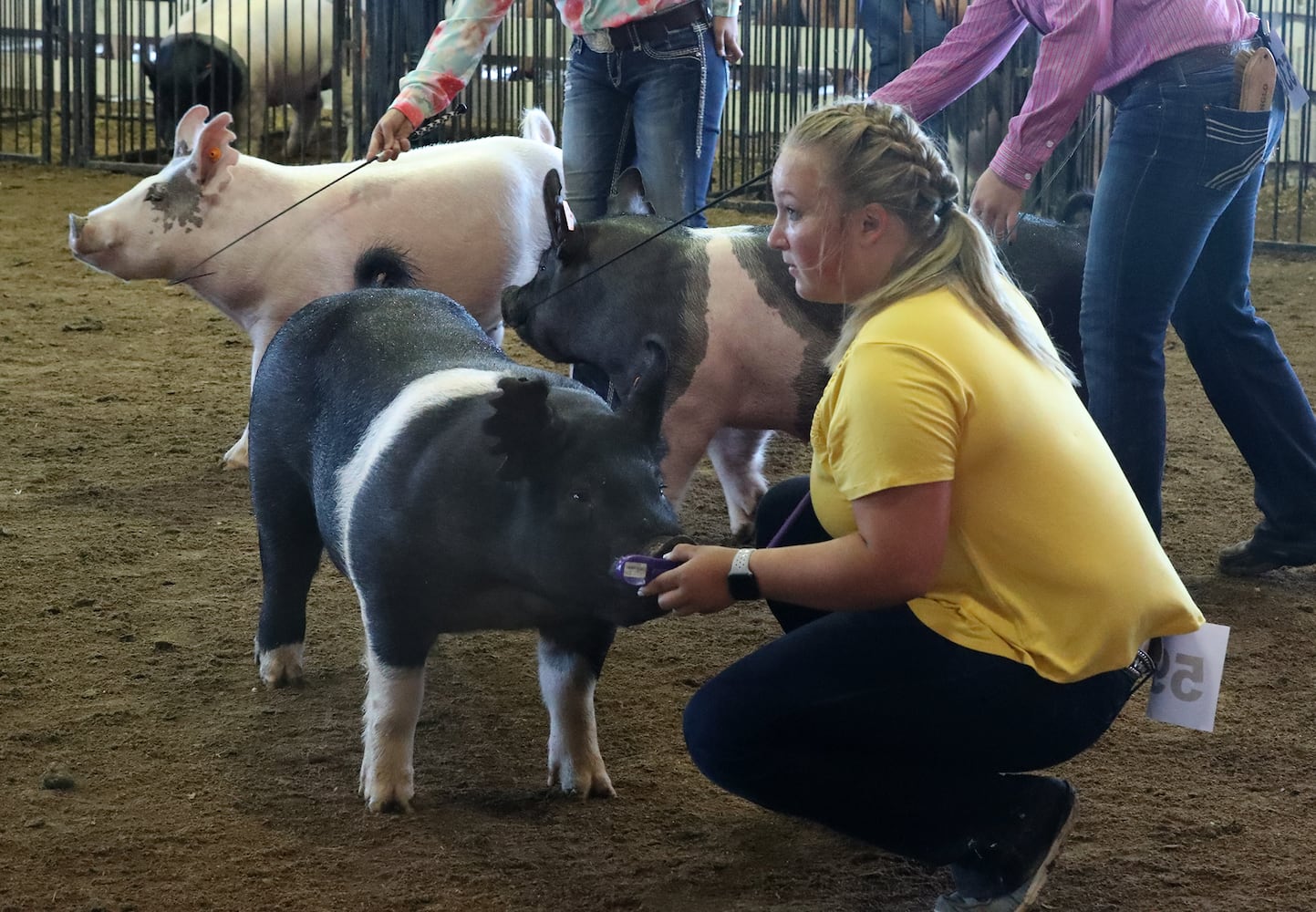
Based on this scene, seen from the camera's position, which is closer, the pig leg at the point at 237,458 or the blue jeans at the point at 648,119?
the blue jeans at the point at 648,119

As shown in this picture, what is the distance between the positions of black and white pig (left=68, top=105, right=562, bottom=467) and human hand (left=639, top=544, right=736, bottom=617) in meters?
2.72

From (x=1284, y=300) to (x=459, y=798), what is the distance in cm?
581

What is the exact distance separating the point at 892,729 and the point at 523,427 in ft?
2.38

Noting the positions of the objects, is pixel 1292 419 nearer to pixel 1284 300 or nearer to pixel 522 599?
pixel 522 599

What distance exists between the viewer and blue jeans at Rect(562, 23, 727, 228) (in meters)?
4.20

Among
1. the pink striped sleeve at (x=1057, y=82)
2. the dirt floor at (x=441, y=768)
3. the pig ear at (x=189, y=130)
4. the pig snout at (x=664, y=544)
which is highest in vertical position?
the pink striped sleeve at (x=1057, y=82)

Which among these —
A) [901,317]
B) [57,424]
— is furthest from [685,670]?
[57,424]

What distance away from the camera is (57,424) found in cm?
519

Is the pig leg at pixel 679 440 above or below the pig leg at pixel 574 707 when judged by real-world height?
above

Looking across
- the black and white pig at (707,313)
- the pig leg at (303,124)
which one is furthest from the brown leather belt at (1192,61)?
the pig leg at (303,124)

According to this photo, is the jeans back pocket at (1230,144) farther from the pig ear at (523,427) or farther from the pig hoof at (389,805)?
the pig hoof at (389,805)

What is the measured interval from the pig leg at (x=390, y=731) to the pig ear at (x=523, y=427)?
1.53ft

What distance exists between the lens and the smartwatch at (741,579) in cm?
210

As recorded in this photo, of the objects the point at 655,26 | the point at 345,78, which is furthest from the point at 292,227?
the point at 345,78
